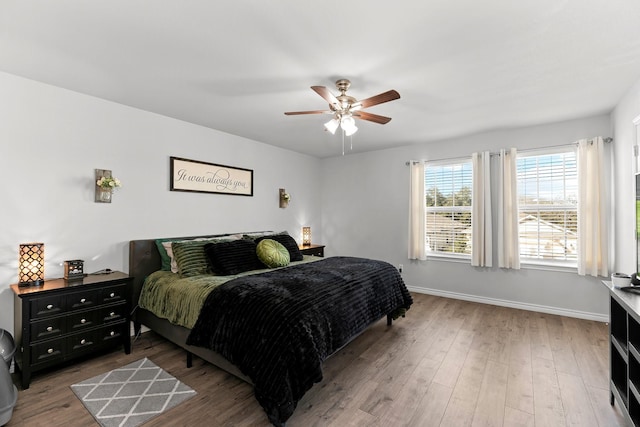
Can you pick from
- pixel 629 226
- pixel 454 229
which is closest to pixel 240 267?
pixel 454 229

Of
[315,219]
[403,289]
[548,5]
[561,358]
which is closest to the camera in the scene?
[548,5]

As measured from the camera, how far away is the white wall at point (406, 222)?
12.6ft

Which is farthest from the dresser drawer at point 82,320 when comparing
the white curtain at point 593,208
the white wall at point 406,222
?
the white curtain at point 593,208

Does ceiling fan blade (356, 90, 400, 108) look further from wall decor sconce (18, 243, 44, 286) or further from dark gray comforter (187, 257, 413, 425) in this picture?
wall decor sconce (18, 243, 44, 286)

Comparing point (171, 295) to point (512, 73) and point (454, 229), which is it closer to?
point (512, 73)

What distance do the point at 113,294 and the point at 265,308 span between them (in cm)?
166

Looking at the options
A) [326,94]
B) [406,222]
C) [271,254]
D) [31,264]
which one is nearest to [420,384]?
[271,254]

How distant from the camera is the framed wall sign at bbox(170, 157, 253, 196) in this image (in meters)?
3.78

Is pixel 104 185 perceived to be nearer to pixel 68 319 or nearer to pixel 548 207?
pixel 68 319

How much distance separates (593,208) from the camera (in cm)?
Result: 358

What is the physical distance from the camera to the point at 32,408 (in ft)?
6.82

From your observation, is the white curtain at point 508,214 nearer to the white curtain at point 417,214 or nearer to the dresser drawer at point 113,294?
the white curtain at point 417,214

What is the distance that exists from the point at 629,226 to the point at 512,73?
2037 mm

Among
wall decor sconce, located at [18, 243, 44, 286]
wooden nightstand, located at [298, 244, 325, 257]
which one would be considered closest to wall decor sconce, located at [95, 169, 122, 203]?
wall decor sconce, located at [18, 243, 44, 286]
